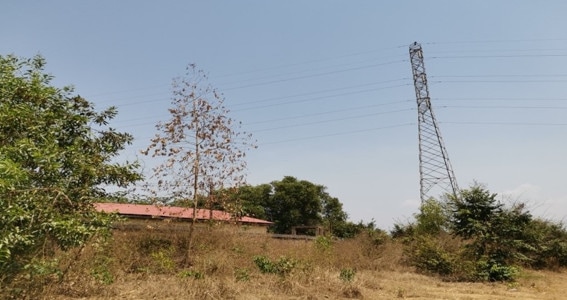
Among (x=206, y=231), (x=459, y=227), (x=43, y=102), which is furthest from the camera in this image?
(x=459, y=227)

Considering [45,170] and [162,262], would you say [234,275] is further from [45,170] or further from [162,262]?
[45,170]

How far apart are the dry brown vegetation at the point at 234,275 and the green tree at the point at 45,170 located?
81cm

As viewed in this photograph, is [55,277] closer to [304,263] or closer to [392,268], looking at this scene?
[304,263]

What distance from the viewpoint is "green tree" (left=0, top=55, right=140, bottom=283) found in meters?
5.18

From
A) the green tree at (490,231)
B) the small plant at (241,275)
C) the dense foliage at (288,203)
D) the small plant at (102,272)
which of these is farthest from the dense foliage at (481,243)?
the dense foliage at (288,203)

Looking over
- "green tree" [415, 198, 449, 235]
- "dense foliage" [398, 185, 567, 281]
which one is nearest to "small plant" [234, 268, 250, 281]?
"dense foliage" [398, 185, 567, 281]

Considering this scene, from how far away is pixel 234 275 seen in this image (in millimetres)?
10523

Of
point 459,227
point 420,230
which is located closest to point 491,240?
point 459,227

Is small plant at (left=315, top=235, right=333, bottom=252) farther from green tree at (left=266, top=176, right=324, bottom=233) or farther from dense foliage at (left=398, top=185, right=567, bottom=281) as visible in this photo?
green tree at (left=266, top=176, right=324, bottom=233)

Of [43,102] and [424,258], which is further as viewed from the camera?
[424,258]

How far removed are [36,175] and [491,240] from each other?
47.2 feet

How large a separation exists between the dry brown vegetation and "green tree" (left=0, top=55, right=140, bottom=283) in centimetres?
81

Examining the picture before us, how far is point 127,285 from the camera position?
9219 mm

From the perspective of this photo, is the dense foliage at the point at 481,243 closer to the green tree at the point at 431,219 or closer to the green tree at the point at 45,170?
the green tree at the point at 431,219
